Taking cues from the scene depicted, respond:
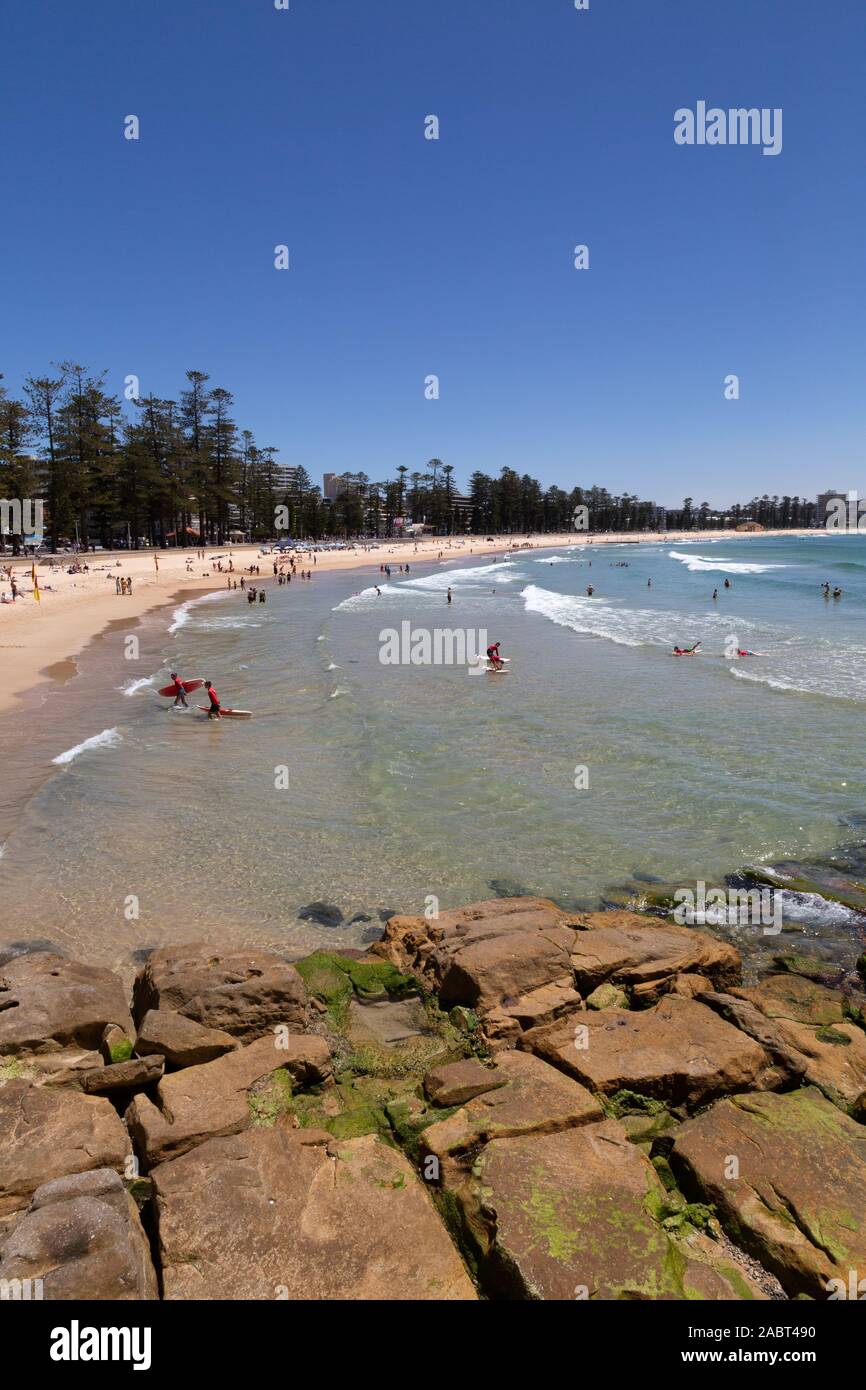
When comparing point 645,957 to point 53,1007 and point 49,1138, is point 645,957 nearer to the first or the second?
point 49,1138

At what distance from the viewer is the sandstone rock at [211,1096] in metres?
4.79

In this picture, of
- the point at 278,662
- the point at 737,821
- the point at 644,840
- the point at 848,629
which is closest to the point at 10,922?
the point at 644,840

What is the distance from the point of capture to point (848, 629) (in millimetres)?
37438

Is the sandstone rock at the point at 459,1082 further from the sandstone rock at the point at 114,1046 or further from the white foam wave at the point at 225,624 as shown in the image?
the white foam wave at the point at 225,624

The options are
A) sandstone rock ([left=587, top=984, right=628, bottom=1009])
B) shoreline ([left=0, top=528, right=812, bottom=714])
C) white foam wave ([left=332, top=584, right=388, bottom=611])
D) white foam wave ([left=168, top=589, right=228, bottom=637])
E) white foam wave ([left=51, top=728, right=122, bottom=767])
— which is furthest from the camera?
white foam wave ([left=332, top=584, right=388, bottom=611])

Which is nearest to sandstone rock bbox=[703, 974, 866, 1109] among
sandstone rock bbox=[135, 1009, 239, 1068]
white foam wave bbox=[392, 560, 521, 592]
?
A: sandstone rock bbox=[135, 1009, 239, 1068]

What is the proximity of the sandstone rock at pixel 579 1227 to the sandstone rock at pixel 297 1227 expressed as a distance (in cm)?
29

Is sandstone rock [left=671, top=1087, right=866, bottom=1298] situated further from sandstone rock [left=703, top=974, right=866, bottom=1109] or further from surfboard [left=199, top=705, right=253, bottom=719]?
surfboard [left=199, top=705, right=253, bottom=719]

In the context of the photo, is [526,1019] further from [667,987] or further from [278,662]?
[278,662]

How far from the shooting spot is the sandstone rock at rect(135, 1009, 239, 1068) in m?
5.70

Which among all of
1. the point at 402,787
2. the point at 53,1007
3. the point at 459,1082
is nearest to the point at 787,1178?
the point at 459,1082

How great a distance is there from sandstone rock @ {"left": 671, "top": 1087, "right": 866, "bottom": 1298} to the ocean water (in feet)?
12.8

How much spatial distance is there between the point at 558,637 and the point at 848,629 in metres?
16.4

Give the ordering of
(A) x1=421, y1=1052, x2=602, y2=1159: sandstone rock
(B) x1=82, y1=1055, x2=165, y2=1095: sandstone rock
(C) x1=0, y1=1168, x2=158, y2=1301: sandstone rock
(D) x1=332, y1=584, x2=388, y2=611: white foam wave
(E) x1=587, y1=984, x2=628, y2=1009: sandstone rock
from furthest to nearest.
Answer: (D) x1=332, y1=584, x2=388, y2=611: white foam wave < (E) x1=587, y1=984, x2=628, y2=1009: sandstone rock < (B) x1=82, y1=1055, x2=165, y2=1095: sandstone rock < (A) x1=421, y1=1052, x2=602, y2=1159: sandstone rock < (C) x1=0, y1=1168, x2=158, y2=1301: sandstone rock
